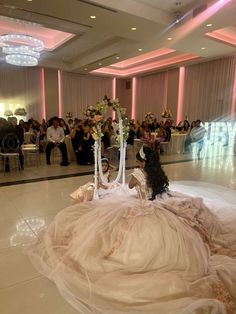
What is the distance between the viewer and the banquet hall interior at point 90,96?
331 centimetres

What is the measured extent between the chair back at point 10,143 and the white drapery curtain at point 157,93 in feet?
27.2

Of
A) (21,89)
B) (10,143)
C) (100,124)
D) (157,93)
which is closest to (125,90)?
(157,93)

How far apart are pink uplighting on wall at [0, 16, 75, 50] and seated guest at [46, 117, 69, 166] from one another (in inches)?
122

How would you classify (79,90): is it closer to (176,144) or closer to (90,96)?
(90,96)

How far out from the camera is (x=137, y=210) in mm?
2145

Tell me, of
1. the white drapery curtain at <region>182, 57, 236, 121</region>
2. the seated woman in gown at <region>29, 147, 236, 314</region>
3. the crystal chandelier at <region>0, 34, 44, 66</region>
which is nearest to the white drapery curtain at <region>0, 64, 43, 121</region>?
the crystal chandelier at <region>0, 34, 44, 66</region>

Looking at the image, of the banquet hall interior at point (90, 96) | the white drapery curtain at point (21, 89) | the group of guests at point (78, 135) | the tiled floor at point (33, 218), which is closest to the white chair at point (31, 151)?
the banquet hall interior at point (90, 96)

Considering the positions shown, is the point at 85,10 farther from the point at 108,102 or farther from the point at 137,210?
the point at 137,210

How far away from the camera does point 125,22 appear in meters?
6.05

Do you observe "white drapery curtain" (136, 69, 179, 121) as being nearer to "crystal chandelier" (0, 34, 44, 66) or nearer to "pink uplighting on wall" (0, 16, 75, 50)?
"pink uplighting on wall" (0, 16, 75, 50)

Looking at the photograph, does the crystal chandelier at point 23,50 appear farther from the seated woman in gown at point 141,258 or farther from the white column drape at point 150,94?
the white column drape at point 150,94

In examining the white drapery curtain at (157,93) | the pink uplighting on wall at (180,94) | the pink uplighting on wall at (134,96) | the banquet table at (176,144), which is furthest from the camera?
the pink uplighting on wall at (134,96)

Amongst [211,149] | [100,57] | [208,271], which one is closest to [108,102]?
[208,271]

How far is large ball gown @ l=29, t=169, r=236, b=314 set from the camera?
1.63 metres
